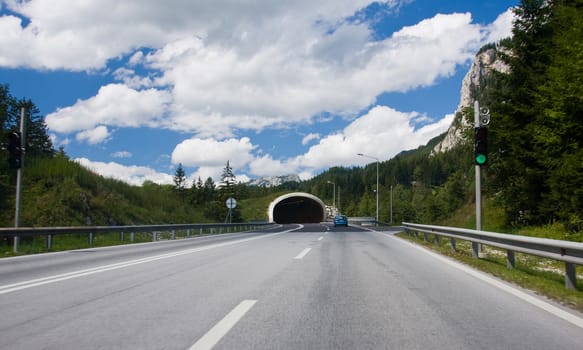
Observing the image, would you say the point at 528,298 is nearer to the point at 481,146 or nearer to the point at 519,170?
the point at 481,146

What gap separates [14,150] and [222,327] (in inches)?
527

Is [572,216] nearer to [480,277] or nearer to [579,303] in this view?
[480,277]

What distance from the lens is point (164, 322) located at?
14.4 ft

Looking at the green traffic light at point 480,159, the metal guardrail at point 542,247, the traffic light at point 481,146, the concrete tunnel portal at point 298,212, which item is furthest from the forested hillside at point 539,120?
the concrete tunnel portal at point 298,212

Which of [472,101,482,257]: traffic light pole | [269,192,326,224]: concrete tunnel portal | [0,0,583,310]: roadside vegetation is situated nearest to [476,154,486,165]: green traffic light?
[472,101,482,257]: traffic light pole

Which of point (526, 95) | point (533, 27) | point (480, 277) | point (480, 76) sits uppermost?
point (480, 76)

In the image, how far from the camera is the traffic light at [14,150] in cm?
1425

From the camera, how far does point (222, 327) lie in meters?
4.18

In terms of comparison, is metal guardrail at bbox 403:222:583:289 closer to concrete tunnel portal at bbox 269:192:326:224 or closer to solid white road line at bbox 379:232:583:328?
solid white road line at bbox 379:232:583:328

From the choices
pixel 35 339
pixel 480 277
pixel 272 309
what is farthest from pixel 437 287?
pixel 35 339

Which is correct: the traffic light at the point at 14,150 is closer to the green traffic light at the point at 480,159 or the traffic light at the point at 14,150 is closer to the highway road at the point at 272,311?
the highway road at the point at 272,311

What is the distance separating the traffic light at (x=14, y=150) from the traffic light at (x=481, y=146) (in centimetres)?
1437

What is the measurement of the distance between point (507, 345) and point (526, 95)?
22.4m

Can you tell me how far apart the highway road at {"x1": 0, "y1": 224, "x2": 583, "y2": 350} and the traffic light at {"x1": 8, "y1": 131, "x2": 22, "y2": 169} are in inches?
287
